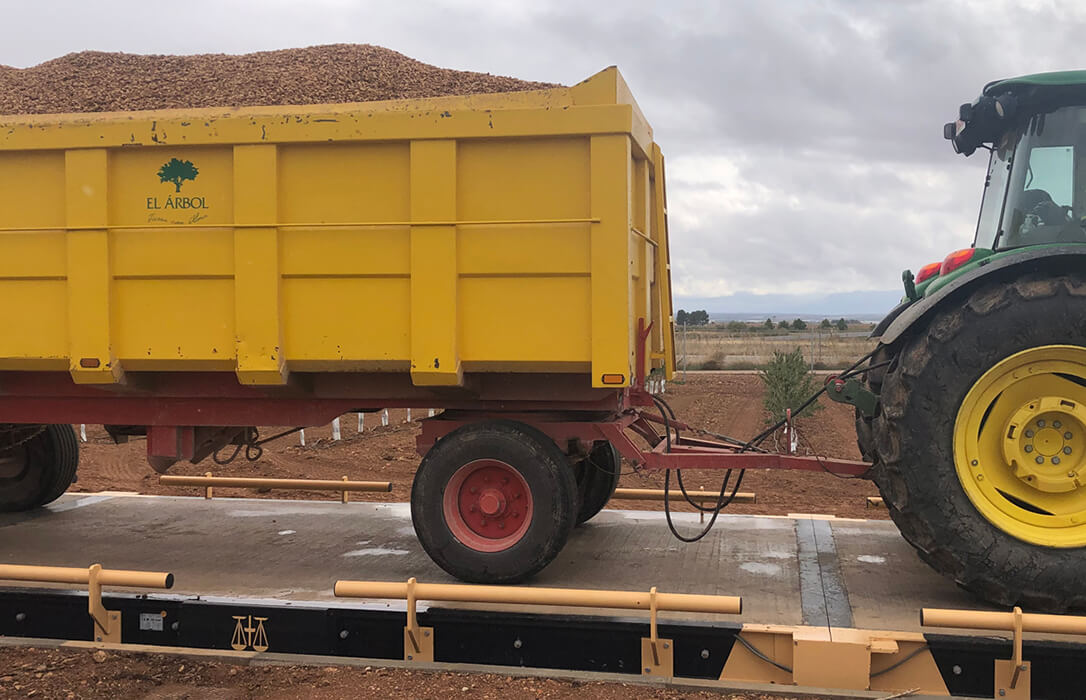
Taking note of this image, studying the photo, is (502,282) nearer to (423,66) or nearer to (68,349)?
(68,349)

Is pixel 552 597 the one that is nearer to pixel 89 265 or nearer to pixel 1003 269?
pixel 1003 269

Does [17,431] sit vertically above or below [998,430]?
below

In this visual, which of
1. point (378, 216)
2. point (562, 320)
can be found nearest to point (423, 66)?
point (378, 216)

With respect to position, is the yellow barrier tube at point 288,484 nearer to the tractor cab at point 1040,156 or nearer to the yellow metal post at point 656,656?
the yellow metal post at point 656,656

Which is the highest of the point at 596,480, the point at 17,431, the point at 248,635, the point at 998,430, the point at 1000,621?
the point at 998,430

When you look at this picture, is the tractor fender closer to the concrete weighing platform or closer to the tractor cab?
the tractor cab

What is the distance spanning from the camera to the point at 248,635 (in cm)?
427

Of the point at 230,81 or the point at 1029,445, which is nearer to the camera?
the point at 1029,445

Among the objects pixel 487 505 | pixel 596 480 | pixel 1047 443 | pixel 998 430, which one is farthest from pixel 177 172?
pixel 1047 443

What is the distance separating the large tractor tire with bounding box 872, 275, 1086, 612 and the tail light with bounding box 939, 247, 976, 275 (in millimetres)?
686

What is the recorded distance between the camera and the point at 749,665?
150 inches

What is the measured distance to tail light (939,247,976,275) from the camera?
15.8ft

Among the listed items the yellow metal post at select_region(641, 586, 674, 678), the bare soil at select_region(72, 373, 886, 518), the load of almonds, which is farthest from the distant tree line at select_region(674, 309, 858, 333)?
the yellow metal post at select_region(641, 586, 674, 678)

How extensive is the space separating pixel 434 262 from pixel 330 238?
0.58 metres
